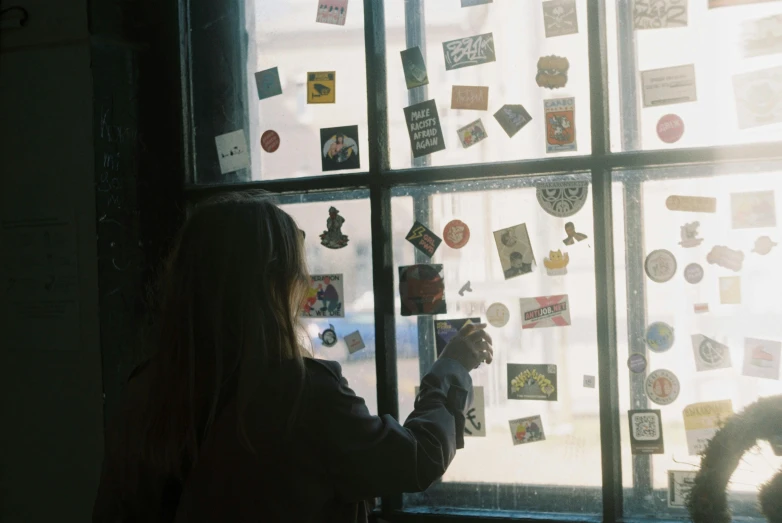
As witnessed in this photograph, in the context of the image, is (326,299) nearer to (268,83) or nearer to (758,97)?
(268,83)

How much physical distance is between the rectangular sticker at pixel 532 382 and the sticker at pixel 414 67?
0.84 metres

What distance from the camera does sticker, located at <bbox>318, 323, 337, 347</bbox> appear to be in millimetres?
2211

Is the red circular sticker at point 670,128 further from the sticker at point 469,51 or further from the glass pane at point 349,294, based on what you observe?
the glass pane at point 349,294

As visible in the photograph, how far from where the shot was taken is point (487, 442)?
81.4 inches

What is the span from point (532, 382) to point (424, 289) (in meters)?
0.39

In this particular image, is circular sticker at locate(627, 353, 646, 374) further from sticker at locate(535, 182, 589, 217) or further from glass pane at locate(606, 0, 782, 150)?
glass pane at locate(606, 0, 782, 150)

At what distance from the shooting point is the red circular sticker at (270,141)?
229 cm

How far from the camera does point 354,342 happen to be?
2193 millimetres

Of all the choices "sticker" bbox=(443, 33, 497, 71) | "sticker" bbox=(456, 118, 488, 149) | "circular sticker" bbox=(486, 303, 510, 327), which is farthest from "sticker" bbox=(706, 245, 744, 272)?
"sticker" bbox=(443, 33, 497, 71)

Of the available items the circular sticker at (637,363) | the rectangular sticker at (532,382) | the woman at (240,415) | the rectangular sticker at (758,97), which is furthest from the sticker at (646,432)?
the rectangular sticker at (758,97)

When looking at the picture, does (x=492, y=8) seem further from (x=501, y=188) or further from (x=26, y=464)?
(x=26, y=464)

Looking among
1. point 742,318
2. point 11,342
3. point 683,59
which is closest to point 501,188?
point 683,59

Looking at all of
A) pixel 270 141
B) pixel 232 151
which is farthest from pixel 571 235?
pixel 232 151

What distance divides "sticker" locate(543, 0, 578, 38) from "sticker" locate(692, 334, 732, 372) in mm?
863
